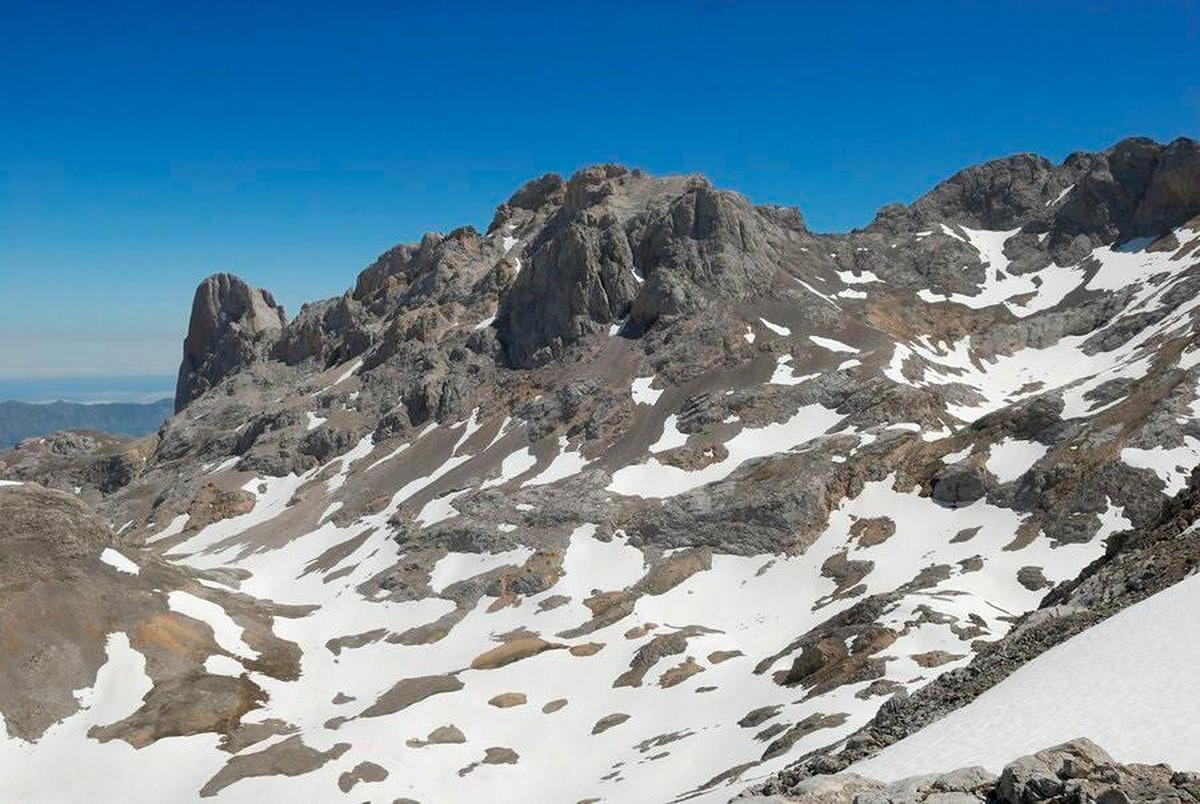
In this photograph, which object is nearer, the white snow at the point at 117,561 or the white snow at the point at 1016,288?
the white snow at the point at 117,561

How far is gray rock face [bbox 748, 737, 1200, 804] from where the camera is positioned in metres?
16.2

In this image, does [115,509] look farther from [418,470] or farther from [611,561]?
[611,561]

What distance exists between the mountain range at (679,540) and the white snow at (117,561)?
36 cm

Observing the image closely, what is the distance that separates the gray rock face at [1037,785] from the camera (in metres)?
16.2

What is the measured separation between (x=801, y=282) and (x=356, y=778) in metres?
119

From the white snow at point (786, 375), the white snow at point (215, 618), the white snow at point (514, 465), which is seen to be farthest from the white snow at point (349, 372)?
the white snow at point (786, 375)

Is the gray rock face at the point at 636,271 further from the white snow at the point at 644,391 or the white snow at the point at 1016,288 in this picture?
the white snow at the point at 1016,288

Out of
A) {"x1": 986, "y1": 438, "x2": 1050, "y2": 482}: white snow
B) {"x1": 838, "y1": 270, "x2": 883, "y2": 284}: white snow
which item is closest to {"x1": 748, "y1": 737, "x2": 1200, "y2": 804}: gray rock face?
{"x1": 986, "y1": 438, "x2": 1050, "y2": 482}: white snow

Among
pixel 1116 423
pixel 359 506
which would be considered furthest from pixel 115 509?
pixel 1116 423

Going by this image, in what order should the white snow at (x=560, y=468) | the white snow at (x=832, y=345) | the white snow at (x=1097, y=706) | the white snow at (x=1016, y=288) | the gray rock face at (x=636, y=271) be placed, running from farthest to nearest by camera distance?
the white snow at (x=1016, y=288) → the gray rock face at (x=636, y=271) → the white snow at (x=832, y=345) → the white snow at (x=560, y=468) → the white snow at (x=1097, y=706)

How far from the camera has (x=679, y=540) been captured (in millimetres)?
99625

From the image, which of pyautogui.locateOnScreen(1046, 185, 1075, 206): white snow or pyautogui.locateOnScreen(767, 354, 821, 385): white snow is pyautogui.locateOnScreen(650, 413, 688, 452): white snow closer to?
pyautogui.locateOnScreen(767, 354, 821, 385): white snow

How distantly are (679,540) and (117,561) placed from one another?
5843 cm

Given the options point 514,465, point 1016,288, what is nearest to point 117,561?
point 514,465
